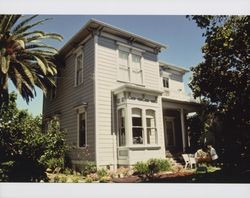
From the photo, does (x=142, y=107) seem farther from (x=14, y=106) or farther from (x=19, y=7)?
(x=19, y=7)

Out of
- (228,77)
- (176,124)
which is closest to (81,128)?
(176,124)

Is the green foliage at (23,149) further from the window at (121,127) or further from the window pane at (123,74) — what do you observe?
the window pane at (123,74)

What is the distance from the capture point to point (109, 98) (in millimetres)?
10102

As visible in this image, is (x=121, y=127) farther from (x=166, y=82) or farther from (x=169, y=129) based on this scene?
(x=166, y=82)

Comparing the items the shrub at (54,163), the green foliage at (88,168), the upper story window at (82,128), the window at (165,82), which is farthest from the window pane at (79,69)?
the window at (165,82)

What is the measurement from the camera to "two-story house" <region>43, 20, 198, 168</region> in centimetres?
964

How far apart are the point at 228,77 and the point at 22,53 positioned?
6.88 m

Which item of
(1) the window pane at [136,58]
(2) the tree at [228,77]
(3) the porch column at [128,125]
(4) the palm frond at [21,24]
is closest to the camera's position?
(2) the tree at [228,77]

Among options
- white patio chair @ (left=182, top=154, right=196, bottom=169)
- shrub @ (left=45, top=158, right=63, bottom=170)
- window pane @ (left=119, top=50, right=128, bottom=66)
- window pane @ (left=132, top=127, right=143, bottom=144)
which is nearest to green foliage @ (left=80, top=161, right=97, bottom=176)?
shrub @ (left=45, top=158, right=63, bottom=170)

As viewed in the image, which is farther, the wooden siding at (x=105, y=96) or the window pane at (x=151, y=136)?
the window pane at (x=151, y=136)

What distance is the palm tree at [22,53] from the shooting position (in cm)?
880

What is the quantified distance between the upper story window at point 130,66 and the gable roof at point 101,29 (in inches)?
20.9

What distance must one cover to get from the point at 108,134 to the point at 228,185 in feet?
14.3

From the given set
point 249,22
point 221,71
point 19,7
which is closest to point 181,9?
point 249,22
